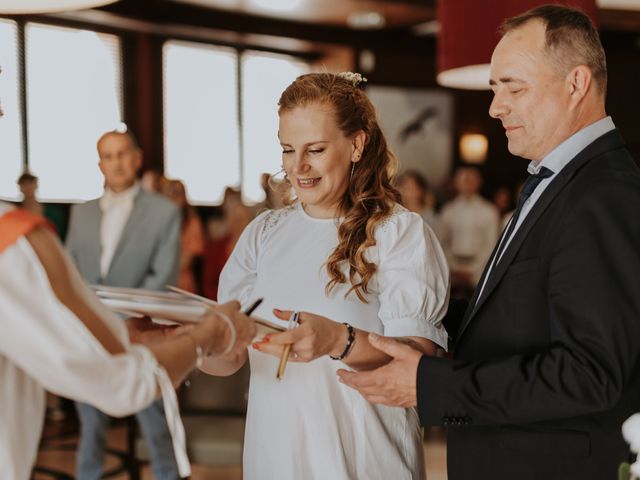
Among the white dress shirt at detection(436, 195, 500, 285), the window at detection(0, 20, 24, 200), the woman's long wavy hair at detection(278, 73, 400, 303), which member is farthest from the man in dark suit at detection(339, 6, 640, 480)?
the window at detection(0, 20, 24, 200)

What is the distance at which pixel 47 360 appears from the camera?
1175mm

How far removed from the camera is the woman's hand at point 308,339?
5.69 feet

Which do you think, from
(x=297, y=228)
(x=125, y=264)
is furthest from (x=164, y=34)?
(x=297, y=228)

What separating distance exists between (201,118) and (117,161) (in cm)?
568

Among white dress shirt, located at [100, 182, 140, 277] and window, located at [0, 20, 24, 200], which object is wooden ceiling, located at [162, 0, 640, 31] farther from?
white dress shirt, located at [100, 182, 140, 277]

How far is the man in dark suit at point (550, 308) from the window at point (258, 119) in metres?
8.78

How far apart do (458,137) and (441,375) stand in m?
10.8

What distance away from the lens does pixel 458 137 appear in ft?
40.0

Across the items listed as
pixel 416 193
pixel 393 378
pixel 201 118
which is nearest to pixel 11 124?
pixel 201 118

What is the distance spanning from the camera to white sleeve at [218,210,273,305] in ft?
7.13

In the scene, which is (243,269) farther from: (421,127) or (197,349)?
(421,127)

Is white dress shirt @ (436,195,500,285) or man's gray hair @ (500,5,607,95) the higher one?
man's gray hair @ (500,5,607,95)

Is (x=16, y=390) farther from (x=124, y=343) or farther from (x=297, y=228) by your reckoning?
(x=297, y=228)

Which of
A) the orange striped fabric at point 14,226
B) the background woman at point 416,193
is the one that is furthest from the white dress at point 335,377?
the background woman at point 416,193
